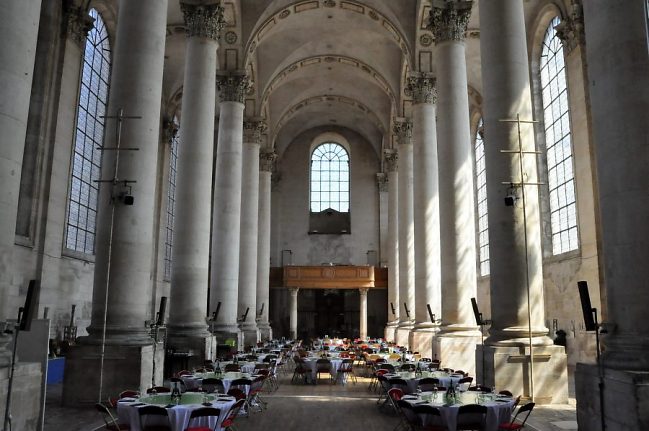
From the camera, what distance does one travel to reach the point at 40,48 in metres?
17.2

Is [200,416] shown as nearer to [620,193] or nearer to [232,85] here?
[620,193]

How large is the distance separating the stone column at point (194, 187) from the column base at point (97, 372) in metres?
4.93

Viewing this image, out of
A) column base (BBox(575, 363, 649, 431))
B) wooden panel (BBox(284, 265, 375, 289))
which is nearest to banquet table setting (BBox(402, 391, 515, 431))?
column base (BBox(575, 363, 649, 431))

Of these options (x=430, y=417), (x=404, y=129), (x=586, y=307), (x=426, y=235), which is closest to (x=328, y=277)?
(x=404, y=129)

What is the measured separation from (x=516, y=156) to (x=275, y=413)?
7.16 meters

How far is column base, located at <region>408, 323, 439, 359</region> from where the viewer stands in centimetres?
1953

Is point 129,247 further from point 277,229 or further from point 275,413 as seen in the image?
point 277,229

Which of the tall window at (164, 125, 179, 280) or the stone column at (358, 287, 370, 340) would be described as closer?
the tall window at (164, 125, 179, 280)

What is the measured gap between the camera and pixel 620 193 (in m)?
6.85

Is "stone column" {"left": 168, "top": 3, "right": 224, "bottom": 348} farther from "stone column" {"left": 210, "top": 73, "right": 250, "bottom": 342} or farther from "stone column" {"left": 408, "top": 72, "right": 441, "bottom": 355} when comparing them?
"stone column" {"left": 408, "top": 72, "right": 441, "bottom": 355}

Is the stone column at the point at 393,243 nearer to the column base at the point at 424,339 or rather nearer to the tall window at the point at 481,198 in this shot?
the tall window at the point at 481,198

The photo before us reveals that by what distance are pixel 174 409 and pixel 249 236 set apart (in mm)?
19593

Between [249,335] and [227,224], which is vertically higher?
[227,224]

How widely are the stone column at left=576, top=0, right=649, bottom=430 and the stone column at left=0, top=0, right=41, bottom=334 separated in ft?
23.7
